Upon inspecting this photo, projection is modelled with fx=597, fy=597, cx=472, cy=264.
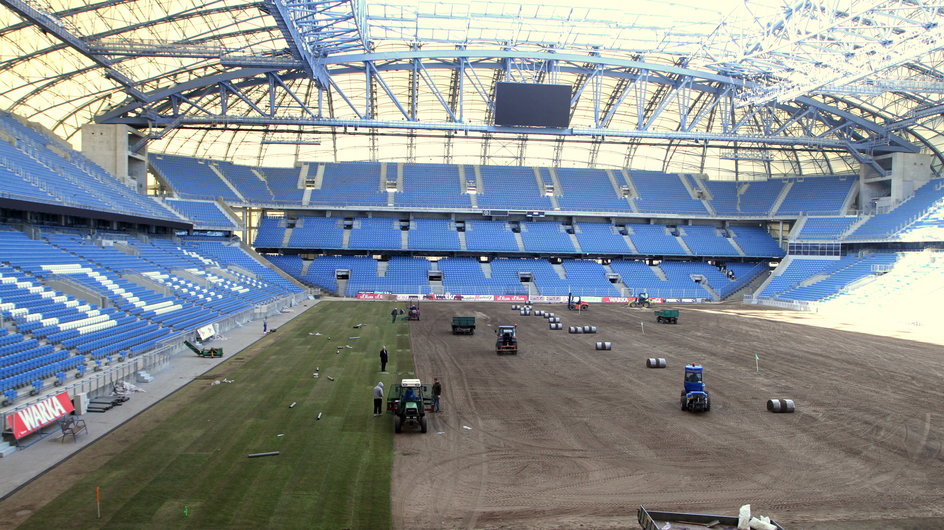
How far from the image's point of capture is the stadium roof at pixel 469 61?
31.4 meters

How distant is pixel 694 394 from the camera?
17.7 metres

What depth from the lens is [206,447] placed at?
13.7 meters

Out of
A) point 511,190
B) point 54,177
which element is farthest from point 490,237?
point 54,177

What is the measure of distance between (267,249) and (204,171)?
10577mm

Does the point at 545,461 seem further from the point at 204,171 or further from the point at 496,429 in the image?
the point at 204,171

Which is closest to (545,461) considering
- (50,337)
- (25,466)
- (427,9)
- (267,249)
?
(25,466)

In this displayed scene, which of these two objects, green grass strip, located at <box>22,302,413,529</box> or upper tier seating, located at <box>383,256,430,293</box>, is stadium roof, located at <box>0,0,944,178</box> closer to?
upper tier seating, located at <box>383,256,430,293</box>

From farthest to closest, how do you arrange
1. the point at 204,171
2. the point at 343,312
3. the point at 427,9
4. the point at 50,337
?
the point at 204,171
the point at 343,312
the point at 427,9
the point at 50,337

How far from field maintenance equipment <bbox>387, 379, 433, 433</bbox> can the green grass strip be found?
40cm

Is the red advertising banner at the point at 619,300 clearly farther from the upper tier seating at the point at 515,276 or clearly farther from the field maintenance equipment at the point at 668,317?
the field maintenance equipment at the point at 668,317

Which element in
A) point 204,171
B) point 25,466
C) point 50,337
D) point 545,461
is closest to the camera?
point 25,466

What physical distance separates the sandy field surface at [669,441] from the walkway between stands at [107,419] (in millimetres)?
7159

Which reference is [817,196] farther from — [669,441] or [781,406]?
[669,441]

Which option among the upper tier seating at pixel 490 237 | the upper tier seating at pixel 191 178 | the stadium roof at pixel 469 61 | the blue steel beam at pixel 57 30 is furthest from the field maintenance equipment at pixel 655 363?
the upper tier seating at pixel 191 178
